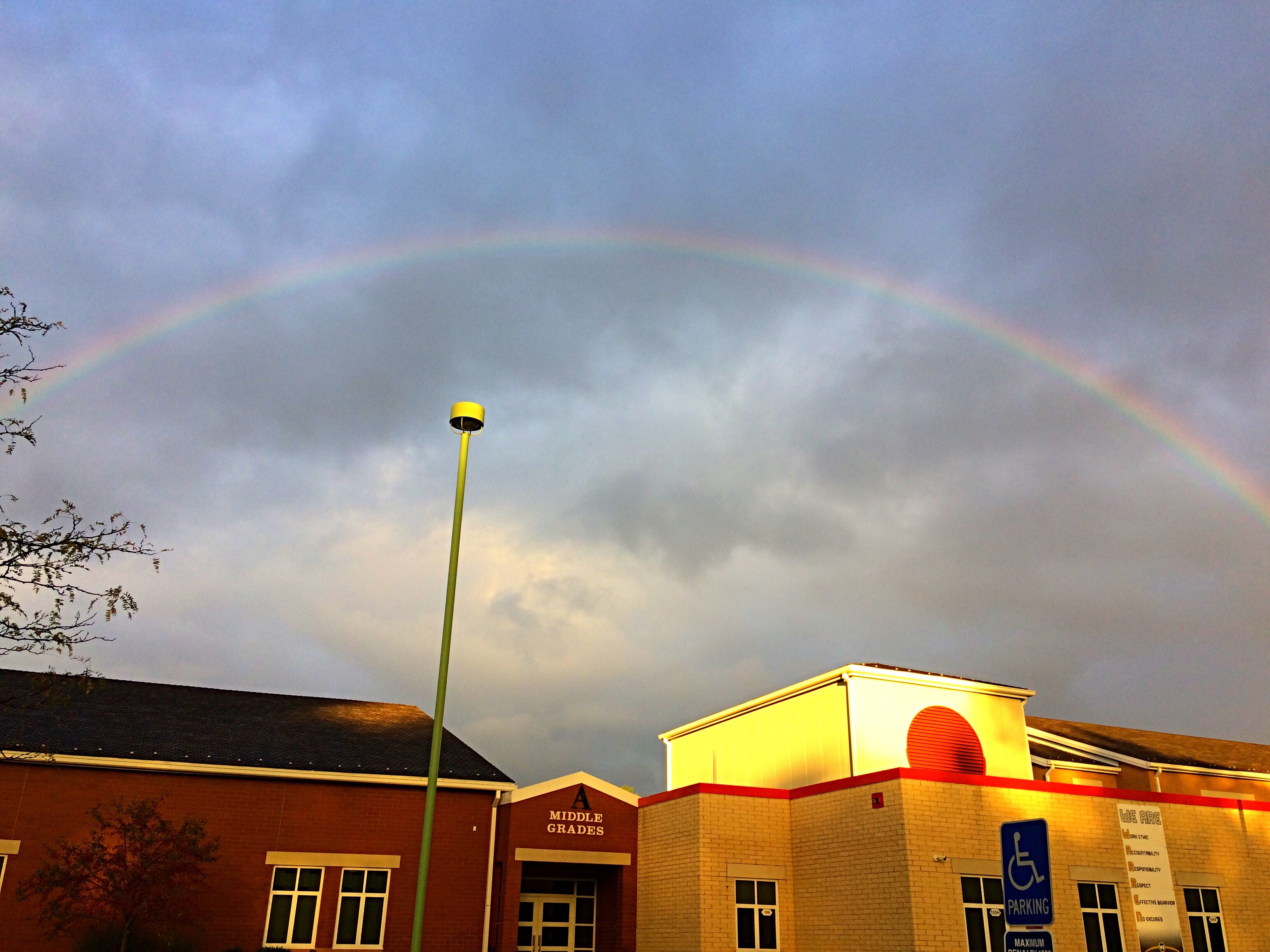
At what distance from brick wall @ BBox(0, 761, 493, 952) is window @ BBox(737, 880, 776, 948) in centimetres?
758

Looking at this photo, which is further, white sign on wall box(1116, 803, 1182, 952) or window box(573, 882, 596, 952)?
window box(573, 882, 596, 952)

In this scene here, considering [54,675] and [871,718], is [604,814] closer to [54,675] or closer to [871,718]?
[871,718]

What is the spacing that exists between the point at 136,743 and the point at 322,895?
6103mm

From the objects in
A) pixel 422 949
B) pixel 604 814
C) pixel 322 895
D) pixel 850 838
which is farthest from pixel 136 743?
pixel 850 838

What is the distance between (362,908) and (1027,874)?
69.8 ft

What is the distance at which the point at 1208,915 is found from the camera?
21.6 m

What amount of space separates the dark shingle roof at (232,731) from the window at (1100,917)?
47.3 ft

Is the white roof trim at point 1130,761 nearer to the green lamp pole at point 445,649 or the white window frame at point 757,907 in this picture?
the white window frame at point 757,907

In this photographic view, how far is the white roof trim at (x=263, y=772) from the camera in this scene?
2345cm

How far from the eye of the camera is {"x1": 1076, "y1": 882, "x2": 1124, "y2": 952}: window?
2027 cm

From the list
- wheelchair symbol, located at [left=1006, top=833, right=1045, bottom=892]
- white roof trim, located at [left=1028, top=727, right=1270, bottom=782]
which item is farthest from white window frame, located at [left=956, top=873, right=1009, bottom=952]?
white roof trim, located at [left=1028, top=727, right=1270, bottom=782]

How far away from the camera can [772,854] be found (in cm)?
2244

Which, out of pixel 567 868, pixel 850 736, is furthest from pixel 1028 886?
pixel 567 868

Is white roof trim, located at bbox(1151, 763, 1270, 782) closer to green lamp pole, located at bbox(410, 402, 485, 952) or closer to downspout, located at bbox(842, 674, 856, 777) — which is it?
downspout, located at bbox(842, 674, 856, 777)
